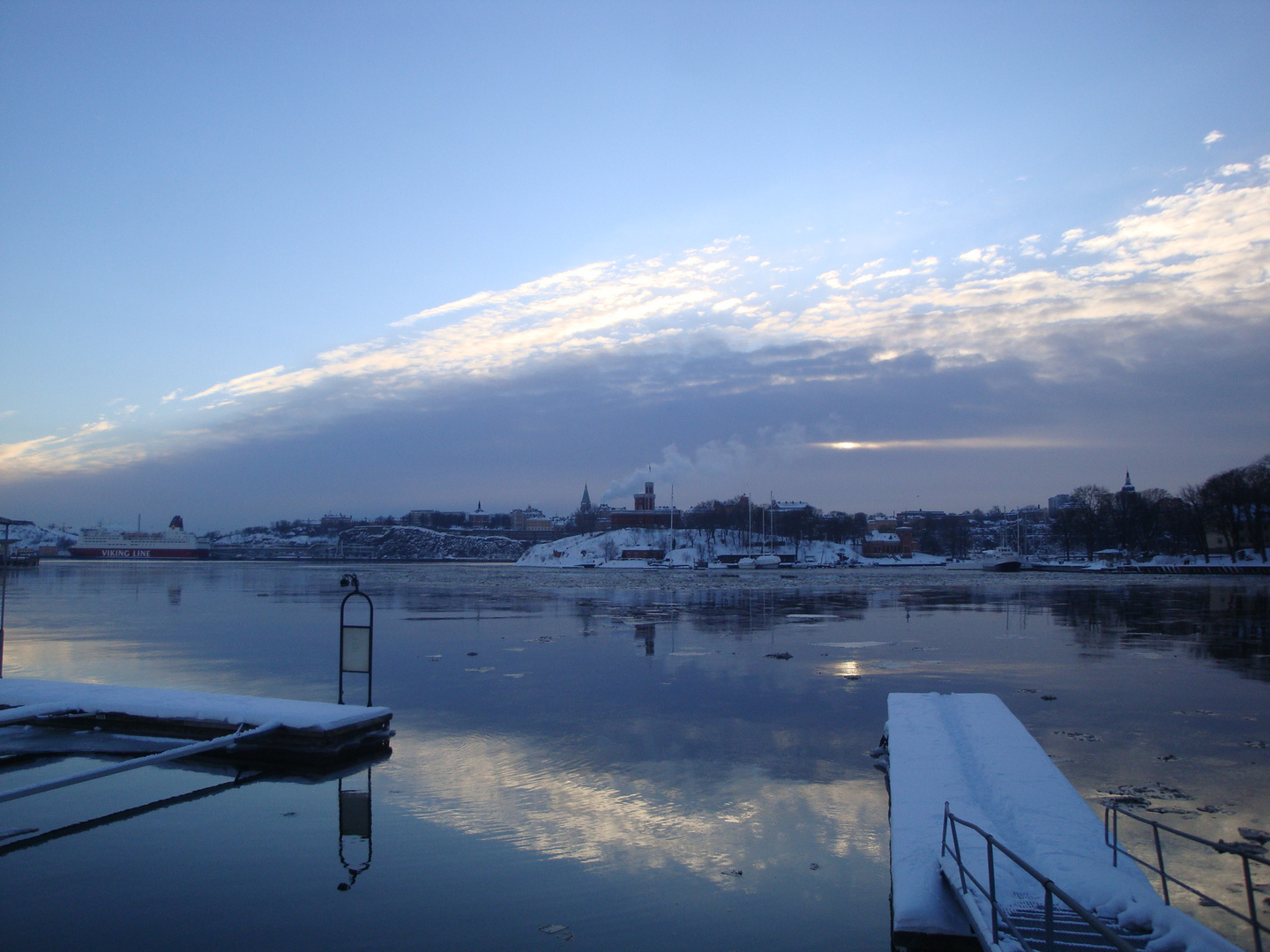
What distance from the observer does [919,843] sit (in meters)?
7.53

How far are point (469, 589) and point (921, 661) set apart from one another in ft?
139

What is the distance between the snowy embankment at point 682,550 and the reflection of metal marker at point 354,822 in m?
130

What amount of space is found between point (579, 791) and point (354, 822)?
2.73 metres

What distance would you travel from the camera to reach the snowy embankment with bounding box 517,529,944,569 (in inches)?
5842

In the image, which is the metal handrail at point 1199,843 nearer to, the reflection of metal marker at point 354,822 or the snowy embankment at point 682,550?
the reflection of metal marker at point 354,822

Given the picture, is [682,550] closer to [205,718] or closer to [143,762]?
[205,718]

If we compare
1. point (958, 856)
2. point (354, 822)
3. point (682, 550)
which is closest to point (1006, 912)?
point (958, 856)

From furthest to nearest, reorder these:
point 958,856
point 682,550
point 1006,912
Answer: point 682,550
point 958,856
point 1006,912

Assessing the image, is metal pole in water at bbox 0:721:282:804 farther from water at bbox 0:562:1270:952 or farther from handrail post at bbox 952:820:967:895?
handrail post at bbox 952:820:967:895

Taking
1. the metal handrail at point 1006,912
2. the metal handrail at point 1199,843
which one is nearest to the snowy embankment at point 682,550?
the metal handrail at point 1199,843

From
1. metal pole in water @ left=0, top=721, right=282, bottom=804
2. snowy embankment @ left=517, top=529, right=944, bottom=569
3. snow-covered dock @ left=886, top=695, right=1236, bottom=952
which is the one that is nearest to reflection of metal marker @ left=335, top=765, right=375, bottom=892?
metal pole in water @ left=0, top=721, right=282, bottom=804

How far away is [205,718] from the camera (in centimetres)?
1233

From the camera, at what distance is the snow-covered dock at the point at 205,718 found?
1169 cm

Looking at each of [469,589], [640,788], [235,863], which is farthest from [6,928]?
[469,589]
